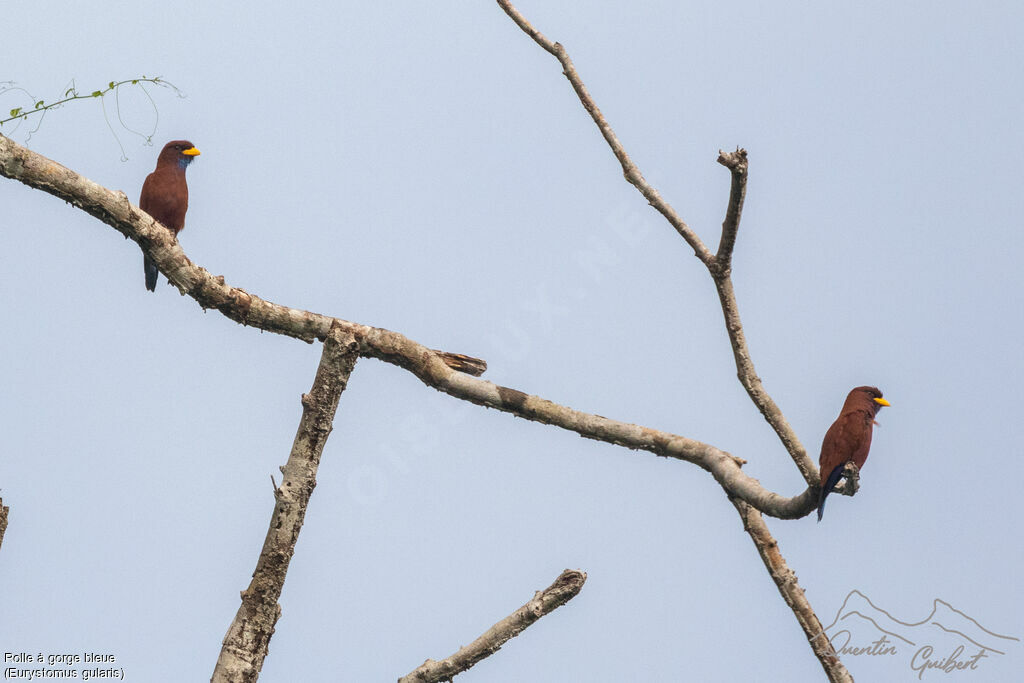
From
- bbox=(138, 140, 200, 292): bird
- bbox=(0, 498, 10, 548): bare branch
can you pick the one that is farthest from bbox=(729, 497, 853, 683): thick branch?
bbox=(138, 140, 200, 292): bird

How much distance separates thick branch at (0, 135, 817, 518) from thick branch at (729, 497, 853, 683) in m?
0.19

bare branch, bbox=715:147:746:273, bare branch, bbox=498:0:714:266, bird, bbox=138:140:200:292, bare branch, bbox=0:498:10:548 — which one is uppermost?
bird, bbox=138:140:200:292

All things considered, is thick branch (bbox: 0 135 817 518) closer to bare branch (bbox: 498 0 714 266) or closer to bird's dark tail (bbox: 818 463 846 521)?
bird's dark tail (bbox: 818 463 846 521)

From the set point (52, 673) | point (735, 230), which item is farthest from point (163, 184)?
point (735, 230)

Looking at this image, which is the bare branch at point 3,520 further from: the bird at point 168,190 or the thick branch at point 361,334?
the bird at point 168,190

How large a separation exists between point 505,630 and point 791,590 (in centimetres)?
126

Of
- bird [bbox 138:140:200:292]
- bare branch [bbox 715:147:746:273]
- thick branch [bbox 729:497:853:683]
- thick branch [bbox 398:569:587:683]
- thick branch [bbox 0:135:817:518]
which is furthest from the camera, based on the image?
bird [bbox 138:140:200:292]

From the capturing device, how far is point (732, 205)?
3.85m

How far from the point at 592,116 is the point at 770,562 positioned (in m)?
2.09

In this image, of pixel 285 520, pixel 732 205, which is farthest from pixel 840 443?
pixel 285 520

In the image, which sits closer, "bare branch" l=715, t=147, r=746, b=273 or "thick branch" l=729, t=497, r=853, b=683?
"bare branch" l=715, t=147, r=746, b=273

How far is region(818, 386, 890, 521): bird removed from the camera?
4.16 meters

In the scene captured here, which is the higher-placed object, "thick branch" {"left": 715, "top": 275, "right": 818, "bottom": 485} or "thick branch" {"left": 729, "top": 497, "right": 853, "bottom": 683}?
"thick branch" {"left": 715, "top": 275, "right": 818, "bottom": 485}

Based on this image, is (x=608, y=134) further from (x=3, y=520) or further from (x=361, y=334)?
(x=3, y=520)
